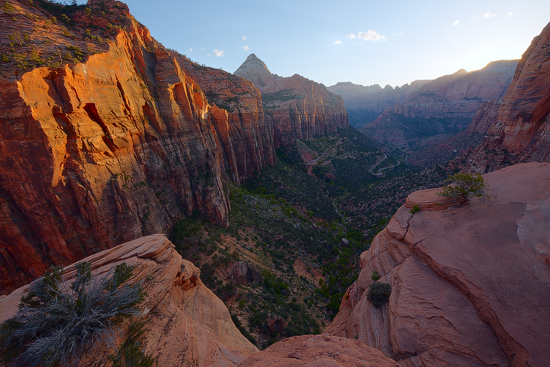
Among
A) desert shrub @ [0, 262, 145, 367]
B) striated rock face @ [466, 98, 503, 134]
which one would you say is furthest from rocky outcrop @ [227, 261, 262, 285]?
striated rock face @ [466, 98, 503, 134]

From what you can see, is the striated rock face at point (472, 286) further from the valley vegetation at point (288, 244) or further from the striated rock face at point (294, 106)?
the striated rock face at point (294, 106)

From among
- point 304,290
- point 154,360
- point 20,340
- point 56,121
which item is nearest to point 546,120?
point 304,290

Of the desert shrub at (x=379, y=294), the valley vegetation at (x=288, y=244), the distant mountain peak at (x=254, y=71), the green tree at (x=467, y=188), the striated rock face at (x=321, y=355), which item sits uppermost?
the distant mountain peak at (x=254, y=71)

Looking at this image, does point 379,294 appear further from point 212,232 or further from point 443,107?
point 443,107

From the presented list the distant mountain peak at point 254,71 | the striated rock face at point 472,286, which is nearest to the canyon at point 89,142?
the striated rock face at point 472,286

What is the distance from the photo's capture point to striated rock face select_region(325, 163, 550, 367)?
23.4 feet

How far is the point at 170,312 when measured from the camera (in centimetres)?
898

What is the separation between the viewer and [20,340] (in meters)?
5.71

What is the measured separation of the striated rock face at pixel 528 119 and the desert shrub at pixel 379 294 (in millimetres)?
27572

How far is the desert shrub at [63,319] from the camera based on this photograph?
5.61m

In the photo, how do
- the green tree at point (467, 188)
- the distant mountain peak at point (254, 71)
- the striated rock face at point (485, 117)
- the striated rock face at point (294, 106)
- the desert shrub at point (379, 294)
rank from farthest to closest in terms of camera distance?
the distant mountain peak at point (254, 71)
the striated rock face at point (294, 106)
the striated rock face at point (485, 117)
the green tree at point (467, 188)
the desert shrub at point (379, 294)

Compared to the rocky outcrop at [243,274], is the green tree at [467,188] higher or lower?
higher

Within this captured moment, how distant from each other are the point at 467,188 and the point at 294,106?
80241 millimetres

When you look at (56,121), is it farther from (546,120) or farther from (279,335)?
(546,120)
